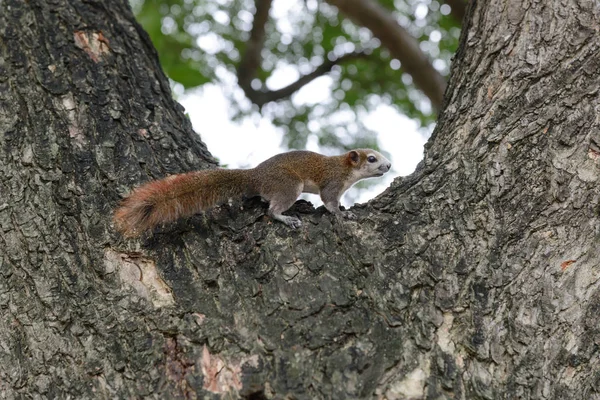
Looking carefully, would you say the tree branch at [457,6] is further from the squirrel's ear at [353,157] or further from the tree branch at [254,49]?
the squirrel's ear at [353,157]

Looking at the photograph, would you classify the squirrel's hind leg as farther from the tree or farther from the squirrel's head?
the squirrel's head

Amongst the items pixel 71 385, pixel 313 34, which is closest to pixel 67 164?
Answer: pixel 71 385

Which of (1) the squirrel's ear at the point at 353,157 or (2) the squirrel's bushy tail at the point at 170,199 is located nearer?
(2) the squirrel's bushy tail at the point at 170,199

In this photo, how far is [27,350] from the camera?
266 cm

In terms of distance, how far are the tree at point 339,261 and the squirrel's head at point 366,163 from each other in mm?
1460

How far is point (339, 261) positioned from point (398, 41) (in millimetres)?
4374

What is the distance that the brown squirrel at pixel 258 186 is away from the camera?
9.77 ft

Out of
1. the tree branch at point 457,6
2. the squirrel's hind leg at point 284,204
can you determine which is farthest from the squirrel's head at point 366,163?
the tree branch at point 457,6

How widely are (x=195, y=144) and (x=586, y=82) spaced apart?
2.08 m

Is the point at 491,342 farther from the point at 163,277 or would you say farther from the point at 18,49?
the point at 18,49

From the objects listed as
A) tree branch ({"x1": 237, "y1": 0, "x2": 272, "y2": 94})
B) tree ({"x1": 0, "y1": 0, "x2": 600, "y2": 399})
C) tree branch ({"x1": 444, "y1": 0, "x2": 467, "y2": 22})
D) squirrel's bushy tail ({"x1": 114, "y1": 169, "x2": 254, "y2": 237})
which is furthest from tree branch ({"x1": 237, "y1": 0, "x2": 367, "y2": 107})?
squirrel's bushy tail ({"x1": 114, "y1": 169, "x2": 254, "y2": 237})

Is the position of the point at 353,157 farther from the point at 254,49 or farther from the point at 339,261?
the point at 254,49

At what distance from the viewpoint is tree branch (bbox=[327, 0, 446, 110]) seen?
6.51 metres

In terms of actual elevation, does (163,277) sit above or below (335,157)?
below
